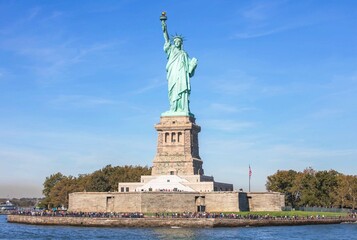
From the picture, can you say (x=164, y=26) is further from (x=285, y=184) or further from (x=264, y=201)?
(x=285, y=184)

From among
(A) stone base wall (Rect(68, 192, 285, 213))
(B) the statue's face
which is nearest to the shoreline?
(A) stone base wall (Rect(68, 192, 285, 213))

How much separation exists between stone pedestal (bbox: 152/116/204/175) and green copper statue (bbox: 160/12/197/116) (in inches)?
65.0

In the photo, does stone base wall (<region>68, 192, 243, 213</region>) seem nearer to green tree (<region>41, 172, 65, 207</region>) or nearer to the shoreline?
the shoreline

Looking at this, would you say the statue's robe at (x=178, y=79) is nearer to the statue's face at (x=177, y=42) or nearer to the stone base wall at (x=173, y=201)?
the statue's face at (x=177, y=42)

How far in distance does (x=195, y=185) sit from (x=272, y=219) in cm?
930

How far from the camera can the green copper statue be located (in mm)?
72000

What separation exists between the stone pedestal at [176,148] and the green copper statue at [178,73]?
1652 millimetres

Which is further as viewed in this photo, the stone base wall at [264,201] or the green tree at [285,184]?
the green tree at [285,184]

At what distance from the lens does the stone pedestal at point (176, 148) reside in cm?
6894

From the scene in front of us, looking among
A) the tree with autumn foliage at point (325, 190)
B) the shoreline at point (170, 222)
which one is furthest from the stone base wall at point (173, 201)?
the tree with autumn foliage at point (325, 190)

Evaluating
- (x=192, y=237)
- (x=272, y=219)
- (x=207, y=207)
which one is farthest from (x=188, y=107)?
(x=192, y=237)

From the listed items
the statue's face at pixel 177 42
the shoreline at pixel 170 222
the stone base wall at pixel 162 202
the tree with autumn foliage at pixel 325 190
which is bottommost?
the shoreline at pixel 170 222

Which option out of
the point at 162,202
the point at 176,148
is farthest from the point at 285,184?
the point at 162,202

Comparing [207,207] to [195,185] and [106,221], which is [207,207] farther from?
[106,221]
